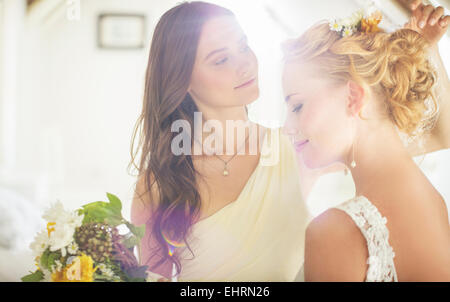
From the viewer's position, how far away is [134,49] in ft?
4.67

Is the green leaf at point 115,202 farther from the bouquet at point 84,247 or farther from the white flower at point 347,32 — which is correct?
the white flower at point 347,32

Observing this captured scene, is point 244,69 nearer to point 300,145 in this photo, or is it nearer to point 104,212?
point 300,145

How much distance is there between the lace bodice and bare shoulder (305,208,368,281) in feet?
0.05

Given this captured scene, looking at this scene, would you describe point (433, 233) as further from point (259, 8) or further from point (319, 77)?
point (259, 8)

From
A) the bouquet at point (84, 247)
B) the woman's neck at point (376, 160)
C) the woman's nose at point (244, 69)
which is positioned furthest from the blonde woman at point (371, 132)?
the bouquet at point (84, 247)

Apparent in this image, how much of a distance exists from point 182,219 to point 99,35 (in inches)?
28.1

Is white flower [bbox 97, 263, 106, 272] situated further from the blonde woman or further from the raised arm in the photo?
the raised arm

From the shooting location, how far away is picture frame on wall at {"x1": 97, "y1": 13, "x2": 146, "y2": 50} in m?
1.42

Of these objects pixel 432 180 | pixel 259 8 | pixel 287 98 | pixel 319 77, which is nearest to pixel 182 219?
pixel 287 98

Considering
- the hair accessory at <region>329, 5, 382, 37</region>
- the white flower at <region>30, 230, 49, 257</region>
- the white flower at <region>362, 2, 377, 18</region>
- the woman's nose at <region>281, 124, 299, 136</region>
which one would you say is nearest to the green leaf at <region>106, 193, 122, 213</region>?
the white flower at <region>30, 230, 49, 257</region>

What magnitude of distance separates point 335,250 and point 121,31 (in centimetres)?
104

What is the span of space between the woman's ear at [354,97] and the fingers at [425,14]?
345 millimetres

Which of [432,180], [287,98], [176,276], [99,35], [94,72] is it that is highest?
[99,35]

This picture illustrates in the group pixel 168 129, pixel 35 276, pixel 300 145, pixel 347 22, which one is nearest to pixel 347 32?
pixel 347 22
